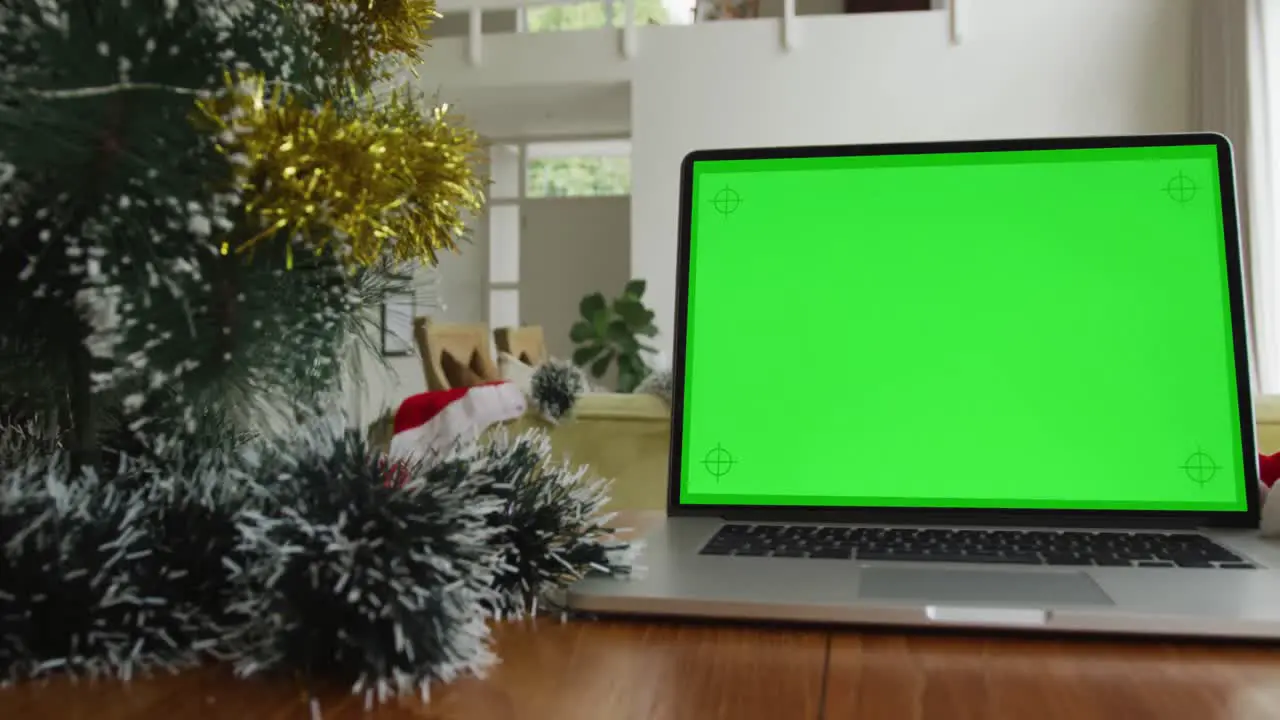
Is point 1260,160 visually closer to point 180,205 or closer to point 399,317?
point 399,317

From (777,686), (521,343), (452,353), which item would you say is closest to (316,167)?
(777,686)

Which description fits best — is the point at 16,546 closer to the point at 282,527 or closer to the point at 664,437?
the point at 282,527

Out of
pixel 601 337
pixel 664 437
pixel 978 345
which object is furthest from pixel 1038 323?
pixel 601 337

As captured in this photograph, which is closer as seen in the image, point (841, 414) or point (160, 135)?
point (160, 135)

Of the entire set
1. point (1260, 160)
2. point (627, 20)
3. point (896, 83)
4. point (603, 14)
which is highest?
point (603, 14)

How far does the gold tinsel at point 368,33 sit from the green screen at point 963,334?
22cm

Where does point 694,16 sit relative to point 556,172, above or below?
above

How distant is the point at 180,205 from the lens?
38 centimetres

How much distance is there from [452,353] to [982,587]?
3297 millimetres

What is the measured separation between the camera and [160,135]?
384mm

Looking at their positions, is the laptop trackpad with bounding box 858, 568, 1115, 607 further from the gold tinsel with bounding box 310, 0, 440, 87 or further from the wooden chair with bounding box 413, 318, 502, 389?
the wooden chair with bounding box 413, 318, 502, 389

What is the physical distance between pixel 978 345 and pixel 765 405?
139mm

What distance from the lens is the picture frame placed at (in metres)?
0.50

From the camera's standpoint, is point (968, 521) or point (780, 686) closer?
point (780, 686)
